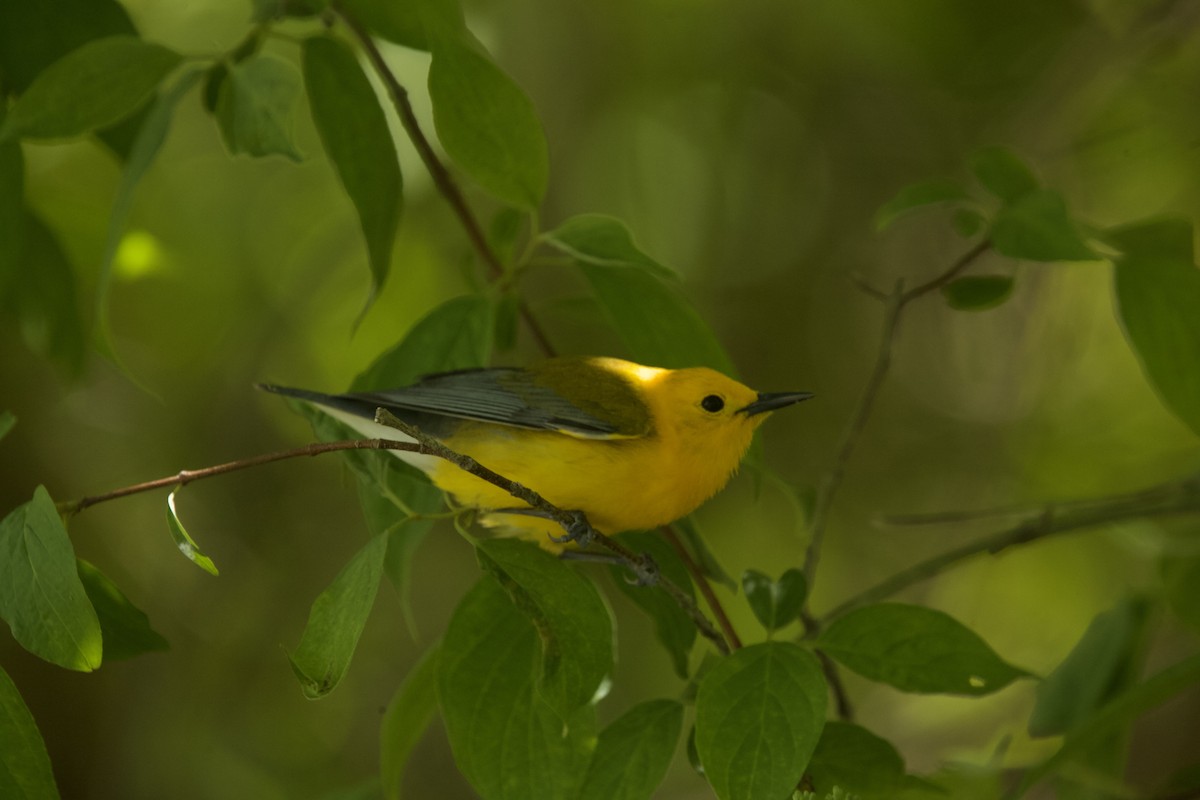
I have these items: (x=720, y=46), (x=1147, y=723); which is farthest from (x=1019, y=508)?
(x=720, y=46)

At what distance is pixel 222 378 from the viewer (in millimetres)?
4973

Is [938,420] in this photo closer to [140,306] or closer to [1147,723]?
[1147,723]

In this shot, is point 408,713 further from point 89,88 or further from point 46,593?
point 89,88

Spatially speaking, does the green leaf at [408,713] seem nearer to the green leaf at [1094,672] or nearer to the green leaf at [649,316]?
the green leaf at [649,316]

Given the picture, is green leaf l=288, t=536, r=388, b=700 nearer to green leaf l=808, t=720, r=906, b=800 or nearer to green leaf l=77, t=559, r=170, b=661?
green leaf l=77, t=559, r=170, b=661

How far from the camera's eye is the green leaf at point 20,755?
1.43 m

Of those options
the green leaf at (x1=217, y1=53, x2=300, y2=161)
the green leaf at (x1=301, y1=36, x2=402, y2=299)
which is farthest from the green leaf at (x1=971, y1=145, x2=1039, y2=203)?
the green leaf at (x1=217, y1=53, x2=300, y2=161)

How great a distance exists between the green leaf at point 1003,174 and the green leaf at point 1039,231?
10 centimetres

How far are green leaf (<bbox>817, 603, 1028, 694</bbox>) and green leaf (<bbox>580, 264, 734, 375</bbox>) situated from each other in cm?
57

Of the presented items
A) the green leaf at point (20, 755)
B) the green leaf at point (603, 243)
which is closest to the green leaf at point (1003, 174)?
the green leaf at point (603, 243)

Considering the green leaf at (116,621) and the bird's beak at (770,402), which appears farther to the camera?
the bird's beak at (770,402)

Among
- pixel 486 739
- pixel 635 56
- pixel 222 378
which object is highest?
pixel 635 56

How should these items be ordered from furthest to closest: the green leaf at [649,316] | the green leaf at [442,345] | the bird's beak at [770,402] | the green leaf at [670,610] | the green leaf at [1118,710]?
the bird's beak at [770,402], the green leaf at [442,345], the green leaf at [649,316], the green leaf at [670,610], the green leaf at [1118,710]

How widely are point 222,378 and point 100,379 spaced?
49cm
